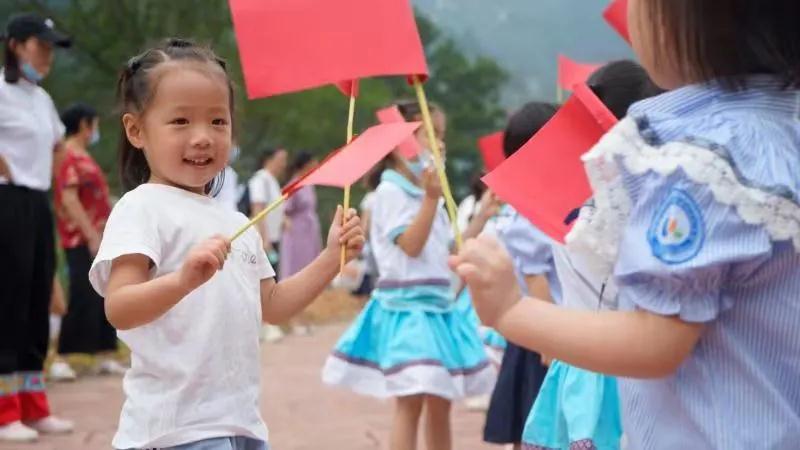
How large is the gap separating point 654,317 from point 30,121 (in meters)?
4.32

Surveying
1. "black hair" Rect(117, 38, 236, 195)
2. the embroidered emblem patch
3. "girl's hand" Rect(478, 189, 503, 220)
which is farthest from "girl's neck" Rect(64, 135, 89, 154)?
the embroidered emblem patch

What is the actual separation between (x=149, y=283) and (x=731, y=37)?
1185mm

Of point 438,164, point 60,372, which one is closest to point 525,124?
point 438,164

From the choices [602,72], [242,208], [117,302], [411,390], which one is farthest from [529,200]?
[242,208]

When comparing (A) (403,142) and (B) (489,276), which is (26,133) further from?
(B) (489,276)

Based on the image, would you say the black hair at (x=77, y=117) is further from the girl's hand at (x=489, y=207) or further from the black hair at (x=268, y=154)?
the black hair at (x=268, y=154)

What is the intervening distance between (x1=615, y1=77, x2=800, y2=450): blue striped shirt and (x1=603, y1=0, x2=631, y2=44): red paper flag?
1.10 metres

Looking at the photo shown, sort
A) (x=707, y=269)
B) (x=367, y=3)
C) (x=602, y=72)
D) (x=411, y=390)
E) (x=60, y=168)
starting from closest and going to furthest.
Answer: (x=707, y=269) < (x=367, y=3) < (x=602, y=72) < (x=411, y=390) < (x=60, y=168)

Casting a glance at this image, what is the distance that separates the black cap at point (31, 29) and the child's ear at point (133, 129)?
2996 mm

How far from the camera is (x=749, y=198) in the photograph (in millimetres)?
1492

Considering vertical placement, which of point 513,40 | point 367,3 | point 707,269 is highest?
point 367,3

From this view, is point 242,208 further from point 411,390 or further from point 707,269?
point 707,269

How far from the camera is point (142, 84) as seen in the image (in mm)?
2553

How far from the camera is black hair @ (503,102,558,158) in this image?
387 centimetres
